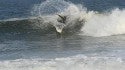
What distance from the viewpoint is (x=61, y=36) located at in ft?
80.8

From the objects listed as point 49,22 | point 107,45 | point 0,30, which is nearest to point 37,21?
point 49,22

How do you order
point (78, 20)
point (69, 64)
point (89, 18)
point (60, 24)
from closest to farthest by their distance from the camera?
point (69, 64) → point (60, 24) → point (78, 20) → point (89, 18)

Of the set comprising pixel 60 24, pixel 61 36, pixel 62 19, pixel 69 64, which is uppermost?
pixel 62 19

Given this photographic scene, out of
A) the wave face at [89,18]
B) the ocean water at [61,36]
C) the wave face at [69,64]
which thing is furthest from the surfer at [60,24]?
the wave face at [69,64]

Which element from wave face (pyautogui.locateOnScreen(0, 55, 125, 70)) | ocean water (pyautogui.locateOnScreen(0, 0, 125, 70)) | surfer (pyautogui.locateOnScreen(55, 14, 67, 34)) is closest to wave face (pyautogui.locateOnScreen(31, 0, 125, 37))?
ocean water (pyautogui.locateOnScreen(0, 0, 125, 70))

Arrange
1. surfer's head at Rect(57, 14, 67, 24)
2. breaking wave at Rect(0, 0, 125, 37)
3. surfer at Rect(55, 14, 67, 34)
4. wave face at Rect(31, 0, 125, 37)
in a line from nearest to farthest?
wave face at Rect(31, 0, 125, 37), breaking wave at Rect(0, 0, 125, 37), surfer at Rect(55, 14, 67, 34), surfer's head at Rect(57, 14, 67, 24)

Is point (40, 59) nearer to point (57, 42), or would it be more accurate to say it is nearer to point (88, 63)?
point (88, 63)

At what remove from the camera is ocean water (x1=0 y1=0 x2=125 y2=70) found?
1886 centimetres

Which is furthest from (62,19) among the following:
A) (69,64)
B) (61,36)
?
(69,64)

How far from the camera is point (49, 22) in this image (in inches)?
1075

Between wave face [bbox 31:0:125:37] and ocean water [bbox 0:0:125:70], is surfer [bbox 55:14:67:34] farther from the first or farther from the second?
wave face [bbox 31:0:125:37]

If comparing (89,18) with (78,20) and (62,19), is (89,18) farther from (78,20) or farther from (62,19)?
(62,19)

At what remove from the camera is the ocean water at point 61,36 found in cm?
1886

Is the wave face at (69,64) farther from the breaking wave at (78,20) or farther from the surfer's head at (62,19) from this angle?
the surfer's head at (62,19)
